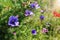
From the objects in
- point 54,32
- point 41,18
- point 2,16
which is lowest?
point 54,32

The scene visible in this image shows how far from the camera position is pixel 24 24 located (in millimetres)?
3170

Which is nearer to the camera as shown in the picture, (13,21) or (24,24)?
(13,21)

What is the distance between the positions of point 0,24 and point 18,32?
0.83 ft

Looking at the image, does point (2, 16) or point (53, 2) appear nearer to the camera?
point (2, 16)

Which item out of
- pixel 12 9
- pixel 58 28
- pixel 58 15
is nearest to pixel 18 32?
pixel 12 9

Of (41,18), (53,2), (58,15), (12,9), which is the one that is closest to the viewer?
(12,9)

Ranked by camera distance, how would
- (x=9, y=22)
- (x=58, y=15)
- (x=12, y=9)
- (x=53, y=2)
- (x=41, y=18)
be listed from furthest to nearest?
1. (x=53, y=2)
2. (x=58, y=15)
3. (x=41, y=18)
4. (x=12, y=9)
5. (x=9, y=22)

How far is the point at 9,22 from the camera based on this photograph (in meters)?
2.79

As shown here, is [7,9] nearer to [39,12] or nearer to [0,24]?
[0,24]

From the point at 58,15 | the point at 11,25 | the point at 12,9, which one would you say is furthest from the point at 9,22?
the point at 58,15

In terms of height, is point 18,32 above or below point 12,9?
below

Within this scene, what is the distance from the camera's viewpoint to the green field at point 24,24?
9.39 feet

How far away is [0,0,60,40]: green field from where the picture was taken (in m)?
2.86

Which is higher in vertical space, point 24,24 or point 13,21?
point 13,21
